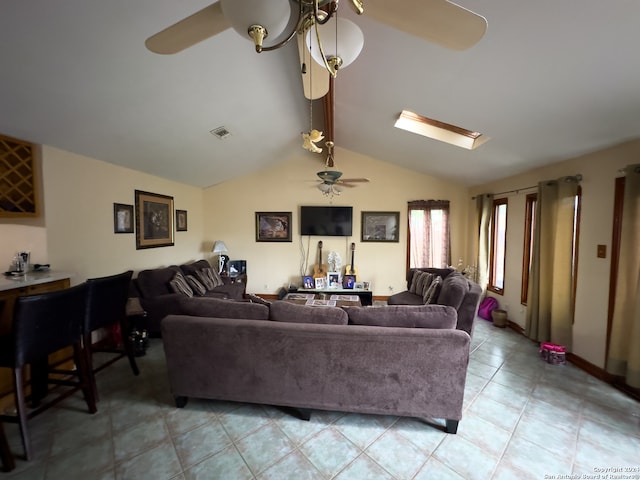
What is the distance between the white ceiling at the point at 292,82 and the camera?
1.51m

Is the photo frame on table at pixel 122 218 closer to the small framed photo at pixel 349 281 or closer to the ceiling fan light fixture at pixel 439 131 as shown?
the small framed photo at pixel 349 281

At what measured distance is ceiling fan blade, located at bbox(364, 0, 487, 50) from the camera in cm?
97

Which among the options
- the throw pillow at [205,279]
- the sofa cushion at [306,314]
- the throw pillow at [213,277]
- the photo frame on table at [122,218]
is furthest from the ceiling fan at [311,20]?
the throw pillow at [213,277]

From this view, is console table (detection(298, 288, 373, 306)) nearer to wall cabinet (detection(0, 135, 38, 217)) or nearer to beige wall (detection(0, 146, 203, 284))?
beige wall (detection(0, 146, 203, 284))

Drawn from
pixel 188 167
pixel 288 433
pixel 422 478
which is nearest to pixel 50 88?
pixel 188 167

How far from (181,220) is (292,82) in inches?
131

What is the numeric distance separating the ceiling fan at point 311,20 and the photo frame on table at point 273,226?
4280 millimetres

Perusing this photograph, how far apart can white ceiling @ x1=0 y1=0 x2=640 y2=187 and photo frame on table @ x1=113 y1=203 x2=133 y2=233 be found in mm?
596

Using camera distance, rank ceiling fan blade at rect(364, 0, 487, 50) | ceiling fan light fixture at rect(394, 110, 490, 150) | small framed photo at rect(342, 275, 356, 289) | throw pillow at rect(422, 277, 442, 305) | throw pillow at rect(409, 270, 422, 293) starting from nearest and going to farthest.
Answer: ceiling fan blade at rect(364, 0, 487, 50), throw pillow at rect(422, 277, 442, 305), ceiling fan light fixture at rect(394, 110, 490, 150), throw pillow at rect(409, 270, 422, 293), small framed photo at rect(342, 275, 356, 289)

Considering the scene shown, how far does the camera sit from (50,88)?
198 centimetres

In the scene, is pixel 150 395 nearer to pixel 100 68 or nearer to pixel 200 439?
pixel 200 439

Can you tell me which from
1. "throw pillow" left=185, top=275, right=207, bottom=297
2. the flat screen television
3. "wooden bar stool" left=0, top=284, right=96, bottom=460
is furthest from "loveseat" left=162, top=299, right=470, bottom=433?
the flat screen television

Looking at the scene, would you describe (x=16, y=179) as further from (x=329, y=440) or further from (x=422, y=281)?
(x=422, y=281)

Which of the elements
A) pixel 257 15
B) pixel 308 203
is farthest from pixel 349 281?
pixel 257 15
